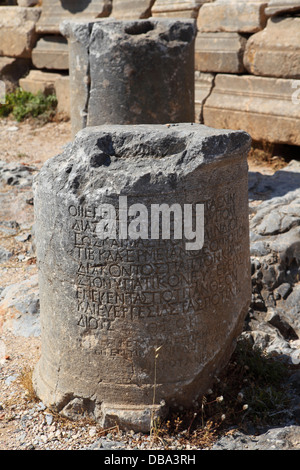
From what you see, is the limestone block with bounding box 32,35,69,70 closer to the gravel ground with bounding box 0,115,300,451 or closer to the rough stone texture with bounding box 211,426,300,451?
the gravel ground with bounding box 0,115,300,451

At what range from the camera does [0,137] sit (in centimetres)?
869

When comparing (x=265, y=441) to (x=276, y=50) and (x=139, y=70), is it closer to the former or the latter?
(x=139, y=70)

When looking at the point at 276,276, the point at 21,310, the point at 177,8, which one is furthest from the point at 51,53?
the point at 276,276

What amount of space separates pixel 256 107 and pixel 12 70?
515 centimetres

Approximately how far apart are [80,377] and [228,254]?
967mm

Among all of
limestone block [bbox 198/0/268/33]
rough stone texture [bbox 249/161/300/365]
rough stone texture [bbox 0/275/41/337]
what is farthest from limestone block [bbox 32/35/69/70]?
rough stone texture [bbox 0/275/41/337]

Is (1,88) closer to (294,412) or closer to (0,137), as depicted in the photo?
(0,137)

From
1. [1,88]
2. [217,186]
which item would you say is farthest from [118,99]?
[1,88]

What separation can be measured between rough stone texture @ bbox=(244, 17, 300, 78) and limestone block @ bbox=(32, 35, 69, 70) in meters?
3.42

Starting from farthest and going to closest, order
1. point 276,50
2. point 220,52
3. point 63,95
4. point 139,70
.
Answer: point 63,95, point 220,52, point 276,50, point 139,70

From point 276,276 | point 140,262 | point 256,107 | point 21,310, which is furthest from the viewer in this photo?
point 256,107

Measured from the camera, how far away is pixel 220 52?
749 cm

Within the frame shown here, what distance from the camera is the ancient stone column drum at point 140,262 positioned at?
9.03 ft

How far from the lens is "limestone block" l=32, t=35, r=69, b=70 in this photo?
945cm
